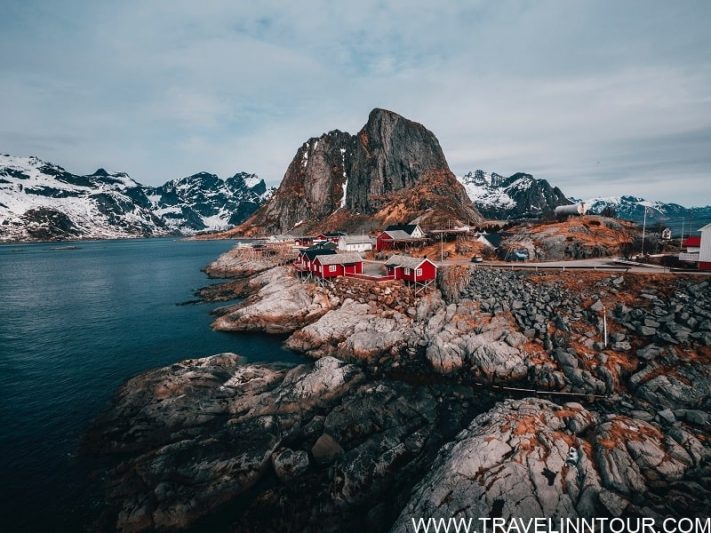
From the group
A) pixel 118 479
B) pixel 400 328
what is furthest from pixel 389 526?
pixel 400 328

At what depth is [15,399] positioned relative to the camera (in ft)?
93.2

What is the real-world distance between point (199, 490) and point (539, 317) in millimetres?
30148

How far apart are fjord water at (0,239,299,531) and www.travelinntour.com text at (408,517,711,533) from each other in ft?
58.9

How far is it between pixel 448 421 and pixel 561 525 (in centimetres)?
888

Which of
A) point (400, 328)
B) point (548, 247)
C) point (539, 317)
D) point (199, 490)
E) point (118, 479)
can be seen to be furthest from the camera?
point (548, 247)

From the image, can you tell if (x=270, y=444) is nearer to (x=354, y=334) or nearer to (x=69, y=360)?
(x=354, y=334)

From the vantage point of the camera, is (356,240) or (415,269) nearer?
(415,269)

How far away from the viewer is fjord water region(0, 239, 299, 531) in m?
18.7

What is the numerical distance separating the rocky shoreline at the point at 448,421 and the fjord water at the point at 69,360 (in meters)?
2.47

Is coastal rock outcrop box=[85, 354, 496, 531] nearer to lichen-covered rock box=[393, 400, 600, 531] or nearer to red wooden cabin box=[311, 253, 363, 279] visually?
lichen-covered rock box=[393, 400, 600, 531]

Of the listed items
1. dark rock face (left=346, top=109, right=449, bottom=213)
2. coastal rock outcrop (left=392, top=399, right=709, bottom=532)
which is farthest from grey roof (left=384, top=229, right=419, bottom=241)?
dark rock face (left=346, top=109, right=449, bottom=213)

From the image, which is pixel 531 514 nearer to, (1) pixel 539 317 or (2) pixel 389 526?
(2) pixel 389 526

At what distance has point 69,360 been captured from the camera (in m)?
36.1

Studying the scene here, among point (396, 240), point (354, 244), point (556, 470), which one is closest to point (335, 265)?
point (396, 240)
